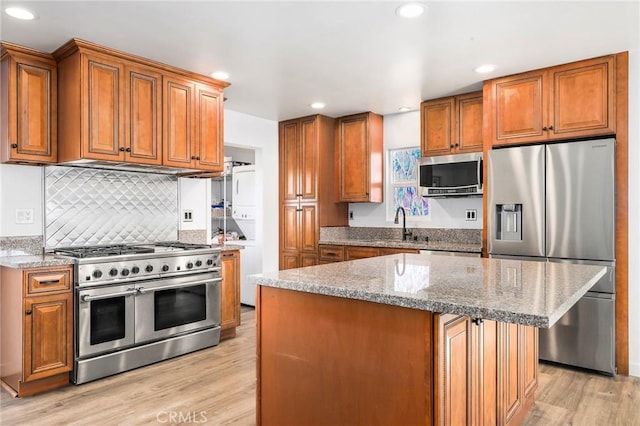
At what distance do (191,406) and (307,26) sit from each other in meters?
2.48

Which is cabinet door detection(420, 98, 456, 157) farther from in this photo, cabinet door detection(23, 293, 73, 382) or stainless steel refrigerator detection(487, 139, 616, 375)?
cabinet door detection(23, 293, 73, 382)

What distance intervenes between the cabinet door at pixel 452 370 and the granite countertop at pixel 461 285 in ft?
0.44

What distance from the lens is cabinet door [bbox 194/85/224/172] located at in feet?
12.6

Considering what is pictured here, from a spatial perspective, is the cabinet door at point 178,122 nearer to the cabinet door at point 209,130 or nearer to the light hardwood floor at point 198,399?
the cabinet door at point 209,130

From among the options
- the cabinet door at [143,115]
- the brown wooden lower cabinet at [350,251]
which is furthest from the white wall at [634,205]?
the cabinet door at [143,115]

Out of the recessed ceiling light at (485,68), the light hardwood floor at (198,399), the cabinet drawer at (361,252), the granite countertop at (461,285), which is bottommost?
the light hardwood floor at (198,399)

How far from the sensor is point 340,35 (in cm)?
295

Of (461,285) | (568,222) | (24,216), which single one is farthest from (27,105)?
(568,222)

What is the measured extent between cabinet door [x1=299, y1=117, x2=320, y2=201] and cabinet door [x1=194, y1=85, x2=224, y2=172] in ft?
4.85

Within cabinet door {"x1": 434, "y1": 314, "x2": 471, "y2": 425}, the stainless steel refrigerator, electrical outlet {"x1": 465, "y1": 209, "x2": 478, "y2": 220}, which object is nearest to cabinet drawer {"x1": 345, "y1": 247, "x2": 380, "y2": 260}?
electrical outlet {"x1": 465, "y1": 209, "x2": 478, "y2": 220}

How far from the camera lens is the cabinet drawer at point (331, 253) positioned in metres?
4.98

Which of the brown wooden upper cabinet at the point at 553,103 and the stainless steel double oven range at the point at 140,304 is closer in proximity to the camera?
the stainless steel double oven range at the point at 140,304

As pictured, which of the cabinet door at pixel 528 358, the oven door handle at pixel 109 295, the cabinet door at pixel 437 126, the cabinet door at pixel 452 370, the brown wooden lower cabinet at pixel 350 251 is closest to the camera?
the cabinet door at pixel 452 370

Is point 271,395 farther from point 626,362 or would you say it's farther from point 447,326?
point 626,362
